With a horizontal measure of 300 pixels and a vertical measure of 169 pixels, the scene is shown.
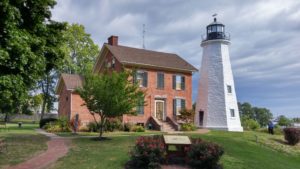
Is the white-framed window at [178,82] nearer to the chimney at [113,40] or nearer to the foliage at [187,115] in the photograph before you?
the foliage at [187,115]

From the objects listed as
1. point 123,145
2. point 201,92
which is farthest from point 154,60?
point 123,145

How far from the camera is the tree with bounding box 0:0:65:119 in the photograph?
447 inches

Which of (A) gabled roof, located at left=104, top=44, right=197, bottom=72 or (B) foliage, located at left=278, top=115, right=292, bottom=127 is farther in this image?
(B) foliage, located at left=278, top=115, right=292, bottom=127

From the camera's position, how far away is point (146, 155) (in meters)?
11.8

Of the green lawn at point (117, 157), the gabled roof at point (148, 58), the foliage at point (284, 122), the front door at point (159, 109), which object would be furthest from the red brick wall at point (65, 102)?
the foliage at point (284, 122)

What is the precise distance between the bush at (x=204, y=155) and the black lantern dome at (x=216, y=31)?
23.0 meters

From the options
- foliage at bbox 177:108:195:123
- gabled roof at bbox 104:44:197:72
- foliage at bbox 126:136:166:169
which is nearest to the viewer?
foliage at bbox 126:136:166:169

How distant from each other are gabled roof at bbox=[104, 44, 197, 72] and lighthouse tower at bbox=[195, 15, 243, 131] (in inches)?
82.6

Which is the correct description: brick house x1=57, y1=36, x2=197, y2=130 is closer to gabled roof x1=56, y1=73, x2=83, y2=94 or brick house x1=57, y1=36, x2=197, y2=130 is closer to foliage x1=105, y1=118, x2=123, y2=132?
gabled roof x1=56, y1=73, x2=83, y2=94

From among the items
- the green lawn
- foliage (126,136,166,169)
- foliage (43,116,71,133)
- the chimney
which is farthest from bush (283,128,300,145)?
the chimney

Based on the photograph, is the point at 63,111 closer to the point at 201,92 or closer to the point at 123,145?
the point at 201,92

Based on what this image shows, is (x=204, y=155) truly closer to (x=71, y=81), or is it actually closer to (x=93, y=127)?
(x=93, y=127)

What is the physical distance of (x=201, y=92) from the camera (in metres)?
33.8

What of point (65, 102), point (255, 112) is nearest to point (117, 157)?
point (65, 102)
